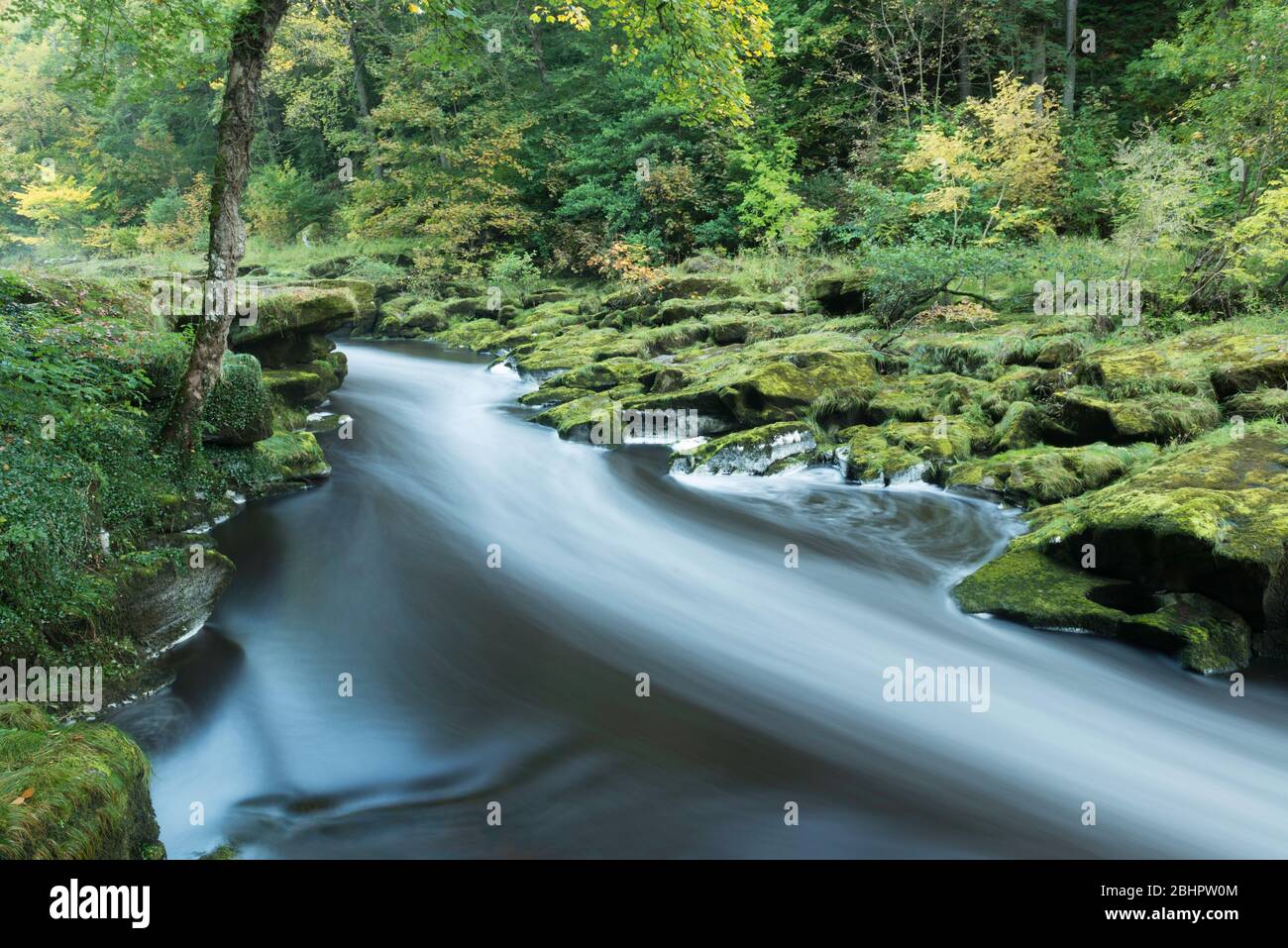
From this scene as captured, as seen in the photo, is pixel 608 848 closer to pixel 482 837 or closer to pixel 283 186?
pixel 482 837

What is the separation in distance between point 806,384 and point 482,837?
8156 millimetres

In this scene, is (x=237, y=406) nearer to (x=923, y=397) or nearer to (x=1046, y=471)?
(x=923, y=397)

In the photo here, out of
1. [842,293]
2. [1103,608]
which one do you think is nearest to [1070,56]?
[842,293]

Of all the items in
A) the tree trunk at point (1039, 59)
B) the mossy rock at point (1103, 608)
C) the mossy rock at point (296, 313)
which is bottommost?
the mossy rock at point (1103, 608)

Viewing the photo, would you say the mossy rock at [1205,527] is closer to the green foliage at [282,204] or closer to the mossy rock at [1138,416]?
the mossy rock at [1138,416]

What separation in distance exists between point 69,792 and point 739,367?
10.00 metres

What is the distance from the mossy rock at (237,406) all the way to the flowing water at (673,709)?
89 centimetres

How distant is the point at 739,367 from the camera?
458 inches

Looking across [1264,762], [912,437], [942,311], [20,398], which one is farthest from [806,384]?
[20,398]

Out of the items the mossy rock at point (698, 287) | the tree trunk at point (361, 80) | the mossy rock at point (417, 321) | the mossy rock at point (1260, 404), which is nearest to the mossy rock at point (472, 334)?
the mossy rock at point (417, 321)

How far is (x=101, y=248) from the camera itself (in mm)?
36656

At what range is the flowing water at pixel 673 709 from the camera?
4.01 meters

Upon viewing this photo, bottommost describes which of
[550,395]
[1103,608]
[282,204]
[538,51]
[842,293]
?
[1103,608]
